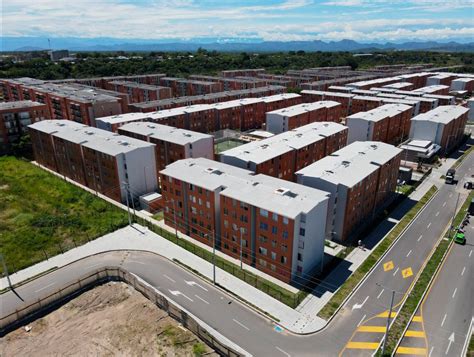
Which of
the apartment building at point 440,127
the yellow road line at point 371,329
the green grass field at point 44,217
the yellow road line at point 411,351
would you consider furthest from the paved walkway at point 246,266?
the apartment building at point 440,127

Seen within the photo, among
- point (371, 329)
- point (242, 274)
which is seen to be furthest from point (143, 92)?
point (371, 329)

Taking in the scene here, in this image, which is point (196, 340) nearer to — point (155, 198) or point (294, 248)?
point (294, 248)

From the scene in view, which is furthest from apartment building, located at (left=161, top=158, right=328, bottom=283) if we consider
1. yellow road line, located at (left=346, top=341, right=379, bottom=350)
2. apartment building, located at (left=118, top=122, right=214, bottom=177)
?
apartment building, located at (left=118, top=122, right=214, bottom=177)

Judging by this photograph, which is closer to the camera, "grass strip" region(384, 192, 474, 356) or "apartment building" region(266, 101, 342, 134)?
"grass strip" region(384, 192, 474, 356)

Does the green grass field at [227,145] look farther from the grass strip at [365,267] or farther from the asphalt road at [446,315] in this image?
the asphalt road at [446,315]

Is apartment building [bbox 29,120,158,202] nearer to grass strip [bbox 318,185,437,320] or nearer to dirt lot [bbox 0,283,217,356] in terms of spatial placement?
dirt lot [bbox 0,283,217,356]

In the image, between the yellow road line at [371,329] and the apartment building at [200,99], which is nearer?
the yellow road line at [371,329]

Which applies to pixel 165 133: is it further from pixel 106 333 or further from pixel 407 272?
pixel 407 272
